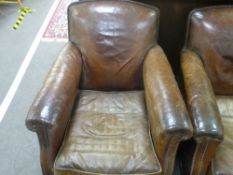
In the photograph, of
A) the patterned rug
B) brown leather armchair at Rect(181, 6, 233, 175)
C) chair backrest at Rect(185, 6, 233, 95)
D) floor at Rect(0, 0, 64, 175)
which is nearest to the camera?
brown leather armchair at Rect(181, 6, 233, 175)

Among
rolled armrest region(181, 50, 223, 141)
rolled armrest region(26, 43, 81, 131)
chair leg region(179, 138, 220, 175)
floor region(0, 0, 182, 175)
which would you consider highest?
rolled armrest region(26, 43, 81, 131)

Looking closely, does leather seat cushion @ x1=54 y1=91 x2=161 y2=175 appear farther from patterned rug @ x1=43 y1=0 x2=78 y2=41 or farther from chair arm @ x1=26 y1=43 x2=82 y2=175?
patterned rug @ x1=43 y1=0 x2=78 y2=41

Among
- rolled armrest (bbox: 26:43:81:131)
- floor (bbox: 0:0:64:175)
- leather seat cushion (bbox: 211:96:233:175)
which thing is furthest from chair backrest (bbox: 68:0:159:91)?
floor (bbox: 0:0:64:175)

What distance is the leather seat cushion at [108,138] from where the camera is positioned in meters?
1.26

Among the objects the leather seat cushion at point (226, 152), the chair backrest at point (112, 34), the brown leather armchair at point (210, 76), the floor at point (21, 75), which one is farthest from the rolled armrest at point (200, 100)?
the floor at point (21, 75)

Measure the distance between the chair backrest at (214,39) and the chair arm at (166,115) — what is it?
1.03ft

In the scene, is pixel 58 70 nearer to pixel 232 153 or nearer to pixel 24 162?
pixel 24 162

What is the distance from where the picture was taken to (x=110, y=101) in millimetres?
1643

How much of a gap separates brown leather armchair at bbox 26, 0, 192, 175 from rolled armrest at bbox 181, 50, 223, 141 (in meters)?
0.07

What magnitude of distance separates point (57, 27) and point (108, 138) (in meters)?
2.15

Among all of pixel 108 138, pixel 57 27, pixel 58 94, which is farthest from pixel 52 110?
pixel 57 27

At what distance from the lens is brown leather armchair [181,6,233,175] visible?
1.28m

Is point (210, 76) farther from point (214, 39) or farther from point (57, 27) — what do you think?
point (57, 27)

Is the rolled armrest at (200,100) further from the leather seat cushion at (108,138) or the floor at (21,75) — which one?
the floor at (21,75)
